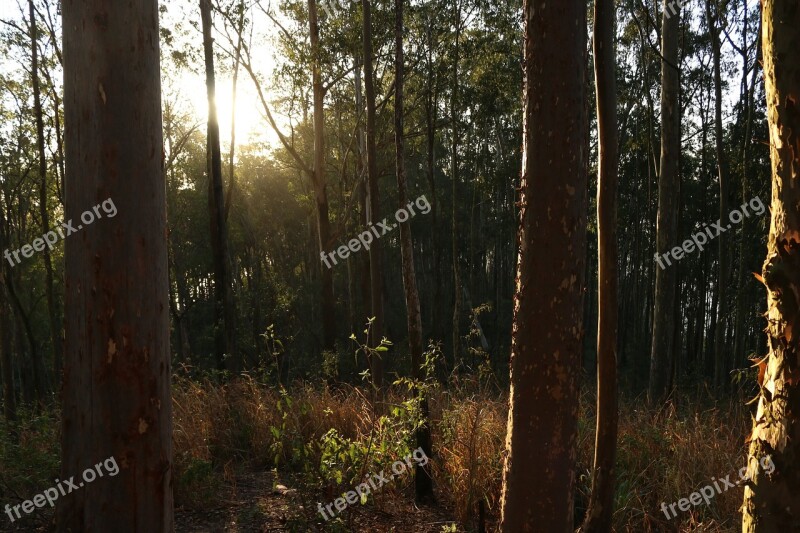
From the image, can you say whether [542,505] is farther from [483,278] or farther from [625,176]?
[483,278]

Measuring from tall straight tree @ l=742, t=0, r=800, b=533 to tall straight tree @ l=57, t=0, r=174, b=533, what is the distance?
236 centimetres

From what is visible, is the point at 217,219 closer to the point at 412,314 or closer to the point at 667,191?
the point at 412,314

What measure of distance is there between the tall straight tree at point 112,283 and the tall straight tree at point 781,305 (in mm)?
2364

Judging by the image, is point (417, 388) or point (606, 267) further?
point (417, 388)

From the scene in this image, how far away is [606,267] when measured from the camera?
382 cm

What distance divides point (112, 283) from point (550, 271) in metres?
1.97

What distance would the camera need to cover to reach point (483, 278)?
3572cm

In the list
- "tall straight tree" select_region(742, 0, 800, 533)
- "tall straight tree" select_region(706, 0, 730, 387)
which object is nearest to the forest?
"tall straight tree" select_region(742, 0, 800, 533)

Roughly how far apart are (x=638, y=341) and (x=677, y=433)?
24650mm

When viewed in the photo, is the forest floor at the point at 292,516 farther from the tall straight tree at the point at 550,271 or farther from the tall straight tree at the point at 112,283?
the tall straight tree at the point at 550,271

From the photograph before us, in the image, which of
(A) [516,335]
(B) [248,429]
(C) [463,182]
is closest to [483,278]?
(C) [463,182]

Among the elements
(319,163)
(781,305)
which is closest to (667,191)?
(319,163)

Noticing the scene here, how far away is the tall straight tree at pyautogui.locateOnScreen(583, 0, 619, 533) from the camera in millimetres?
3762

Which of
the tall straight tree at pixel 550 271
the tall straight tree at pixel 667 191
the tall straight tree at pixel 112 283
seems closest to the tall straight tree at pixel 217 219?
the tall straight tree at pixel 667 191
